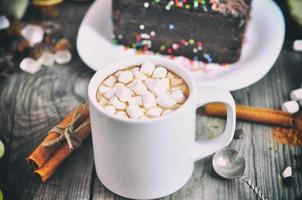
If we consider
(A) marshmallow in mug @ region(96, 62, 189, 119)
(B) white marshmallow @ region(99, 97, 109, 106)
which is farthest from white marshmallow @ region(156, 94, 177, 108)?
(B) white marshmallow @ region(99, 97, 109, 106)

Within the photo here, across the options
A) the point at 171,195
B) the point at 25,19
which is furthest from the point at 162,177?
the point at 25,19

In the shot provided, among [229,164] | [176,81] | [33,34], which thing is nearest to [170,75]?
[176,81]

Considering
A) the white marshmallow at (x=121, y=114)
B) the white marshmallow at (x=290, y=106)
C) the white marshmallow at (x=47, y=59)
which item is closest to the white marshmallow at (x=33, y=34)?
the white marshmallow at (x=47, y=59)

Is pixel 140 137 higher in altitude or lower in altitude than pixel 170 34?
higher

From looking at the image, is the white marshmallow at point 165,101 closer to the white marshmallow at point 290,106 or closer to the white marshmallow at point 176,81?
the white marshmallow at point 176,81

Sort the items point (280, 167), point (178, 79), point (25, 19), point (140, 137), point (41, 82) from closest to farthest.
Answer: point (140, 137) < point (178, 79) < point (280, 167) < point (41, 82) < point (25, 19)

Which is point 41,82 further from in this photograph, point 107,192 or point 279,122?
point 279,122
